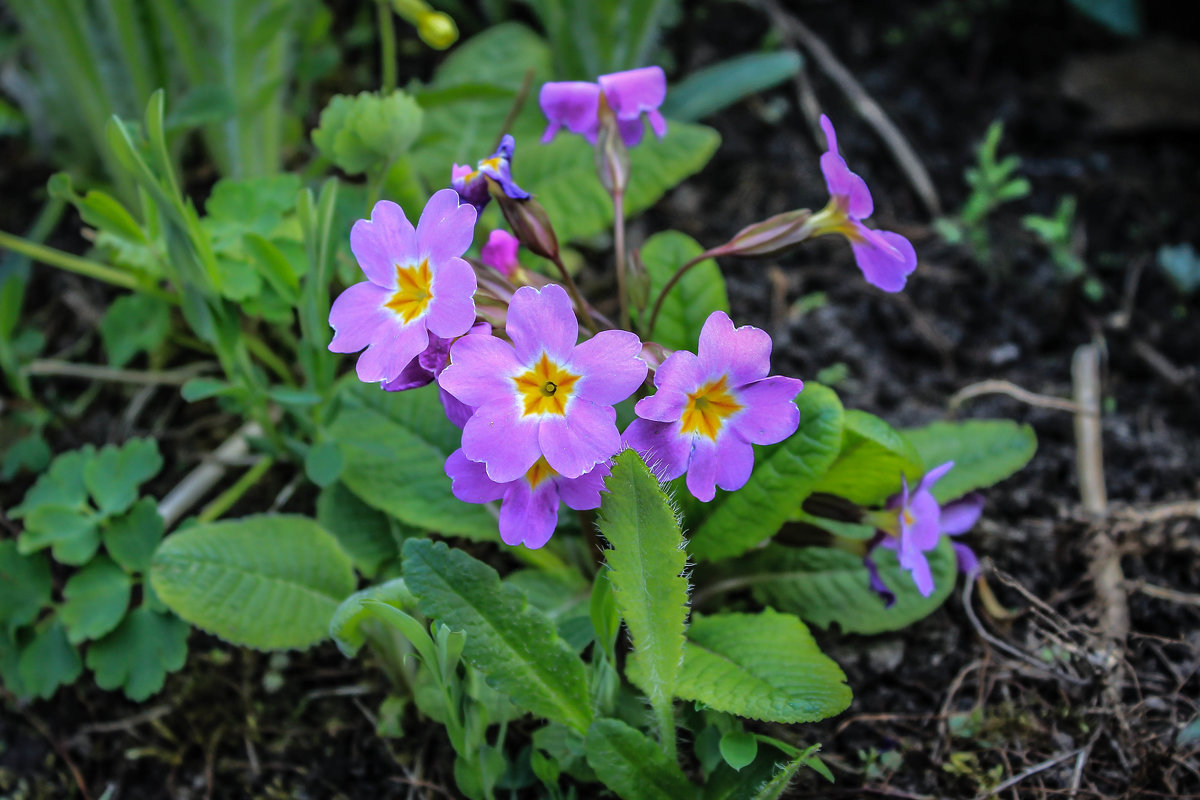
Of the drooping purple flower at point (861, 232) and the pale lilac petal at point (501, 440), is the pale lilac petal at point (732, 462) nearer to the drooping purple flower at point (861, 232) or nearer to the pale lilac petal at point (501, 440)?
the pale lilac petal at point (501, 440)

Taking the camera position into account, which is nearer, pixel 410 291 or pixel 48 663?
pixel 410 291

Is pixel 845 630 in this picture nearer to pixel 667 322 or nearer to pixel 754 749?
pixel 754 749

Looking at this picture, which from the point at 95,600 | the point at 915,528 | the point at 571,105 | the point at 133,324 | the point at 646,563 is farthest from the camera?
the point at 133,324

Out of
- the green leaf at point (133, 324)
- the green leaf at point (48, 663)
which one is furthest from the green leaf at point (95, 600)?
the green leaf at point (133, 324)

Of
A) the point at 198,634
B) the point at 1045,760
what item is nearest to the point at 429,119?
the point at 198,634

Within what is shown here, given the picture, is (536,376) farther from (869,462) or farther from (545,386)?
(869,462)

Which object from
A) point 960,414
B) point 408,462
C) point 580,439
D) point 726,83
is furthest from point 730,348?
point 726,83

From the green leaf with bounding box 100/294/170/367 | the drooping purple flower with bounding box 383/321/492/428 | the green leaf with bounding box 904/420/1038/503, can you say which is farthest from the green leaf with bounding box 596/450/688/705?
the green leaf with bounding box 100/294/170/367
